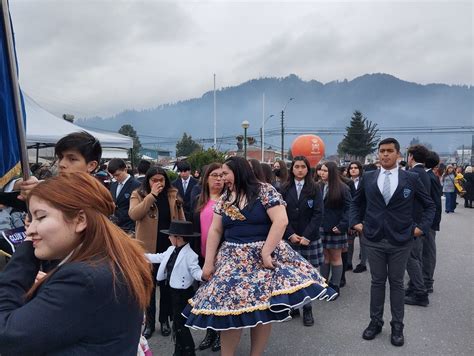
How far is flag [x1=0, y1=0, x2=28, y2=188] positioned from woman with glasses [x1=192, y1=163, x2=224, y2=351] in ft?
5.82

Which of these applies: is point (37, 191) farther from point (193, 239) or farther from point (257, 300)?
point (193, 239)

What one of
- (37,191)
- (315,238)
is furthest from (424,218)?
(37,191)

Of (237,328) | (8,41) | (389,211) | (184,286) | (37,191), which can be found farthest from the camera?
(389,211)

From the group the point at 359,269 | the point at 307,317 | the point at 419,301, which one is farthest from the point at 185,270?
the point at 359,269

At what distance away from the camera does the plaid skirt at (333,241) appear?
5188 mm

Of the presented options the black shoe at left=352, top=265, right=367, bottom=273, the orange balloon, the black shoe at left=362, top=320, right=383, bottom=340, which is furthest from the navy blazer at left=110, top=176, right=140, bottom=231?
the orange balloon

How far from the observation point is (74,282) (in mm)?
1203

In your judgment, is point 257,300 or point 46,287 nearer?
point 46,287

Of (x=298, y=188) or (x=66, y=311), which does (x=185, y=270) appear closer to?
(x=298, y=188)

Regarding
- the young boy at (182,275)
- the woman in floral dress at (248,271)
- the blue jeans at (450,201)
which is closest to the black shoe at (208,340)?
the young boy at (182,275)

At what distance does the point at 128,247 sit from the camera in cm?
141

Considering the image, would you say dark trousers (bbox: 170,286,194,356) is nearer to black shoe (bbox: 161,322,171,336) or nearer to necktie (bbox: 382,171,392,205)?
black shoe (bbox: 161,322,171,336)

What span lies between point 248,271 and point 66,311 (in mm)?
1830

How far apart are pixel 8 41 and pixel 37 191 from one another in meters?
1.06
